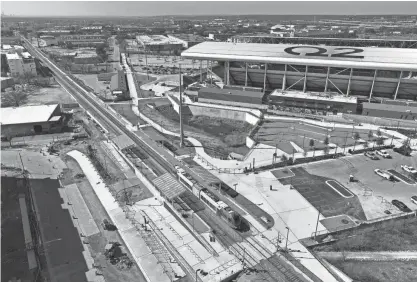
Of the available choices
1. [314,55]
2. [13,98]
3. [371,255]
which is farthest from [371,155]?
[13,98]

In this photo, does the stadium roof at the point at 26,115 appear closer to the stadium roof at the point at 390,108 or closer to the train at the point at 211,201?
the train at the point at 211,201

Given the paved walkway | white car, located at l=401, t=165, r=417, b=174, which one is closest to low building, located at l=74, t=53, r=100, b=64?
white car, located at l=401, t=165, r=417, b=174

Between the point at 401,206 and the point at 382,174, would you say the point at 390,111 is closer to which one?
the point at 382,174

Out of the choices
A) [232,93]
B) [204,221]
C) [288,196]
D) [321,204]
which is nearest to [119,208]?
[204,221]

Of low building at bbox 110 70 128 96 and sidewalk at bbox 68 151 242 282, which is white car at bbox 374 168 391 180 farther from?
low building at bbox 110 70 128 96

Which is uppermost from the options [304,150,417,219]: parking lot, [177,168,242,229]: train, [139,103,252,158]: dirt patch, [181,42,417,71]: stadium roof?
[181,42,417,71]: stadium roof

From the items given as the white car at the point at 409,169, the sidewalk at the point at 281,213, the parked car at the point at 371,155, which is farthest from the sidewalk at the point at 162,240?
the parked car at the point at 371,155

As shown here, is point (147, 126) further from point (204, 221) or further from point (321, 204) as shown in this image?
point (321, 204)
